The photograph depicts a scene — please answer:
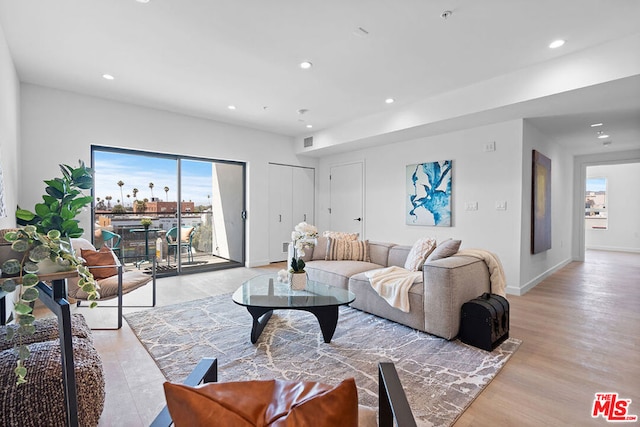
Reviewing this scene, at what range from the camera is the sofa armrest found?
8.69ft

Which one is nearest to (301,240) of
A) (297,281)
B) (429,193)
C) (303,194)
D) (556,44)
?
(297,281)

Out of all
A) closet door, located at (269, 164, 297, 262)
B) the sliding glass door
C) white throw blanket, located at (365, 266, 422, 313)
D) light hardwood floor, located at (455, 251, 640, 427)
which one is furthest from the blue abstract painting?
the sliding glass door

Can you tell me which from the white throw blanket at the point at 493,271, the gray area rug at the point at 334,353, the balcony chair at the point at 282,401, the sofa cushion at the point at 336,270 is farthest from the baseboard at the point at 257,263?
the balcony chair at the point at 282,401

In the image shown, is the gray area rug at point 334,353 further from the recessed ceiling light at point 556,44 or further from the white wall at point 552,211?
the recessed ceiling light at point 556,44

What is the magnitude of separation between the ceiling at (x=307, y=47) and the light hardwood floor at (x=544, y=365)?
7.74 ft

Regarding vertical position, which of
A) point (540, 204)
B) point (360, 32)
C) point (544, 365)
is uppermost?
point (360, 32)

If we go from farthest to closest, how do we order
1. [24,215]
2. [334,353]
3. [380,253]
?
[380,253]
[334,353]
[24,215]

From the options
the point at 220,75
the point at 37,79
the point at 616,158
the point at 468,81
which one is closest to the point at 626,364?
the point at 468,81

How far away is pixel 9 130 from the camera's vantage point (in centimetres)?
311

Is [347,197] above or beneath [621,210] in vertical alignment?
above

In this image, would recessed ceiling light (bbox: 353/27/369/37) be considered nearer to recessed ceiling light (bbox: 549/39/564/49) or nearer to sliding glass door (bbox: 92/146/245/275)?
recessed ceiling light (bbox: 549/39/564/49)

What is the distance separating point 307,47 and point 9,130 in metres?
3.09

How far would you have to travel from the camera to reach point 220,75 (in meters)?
3.67

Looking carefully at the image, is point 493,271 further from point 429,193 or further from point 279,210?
point 279,210
